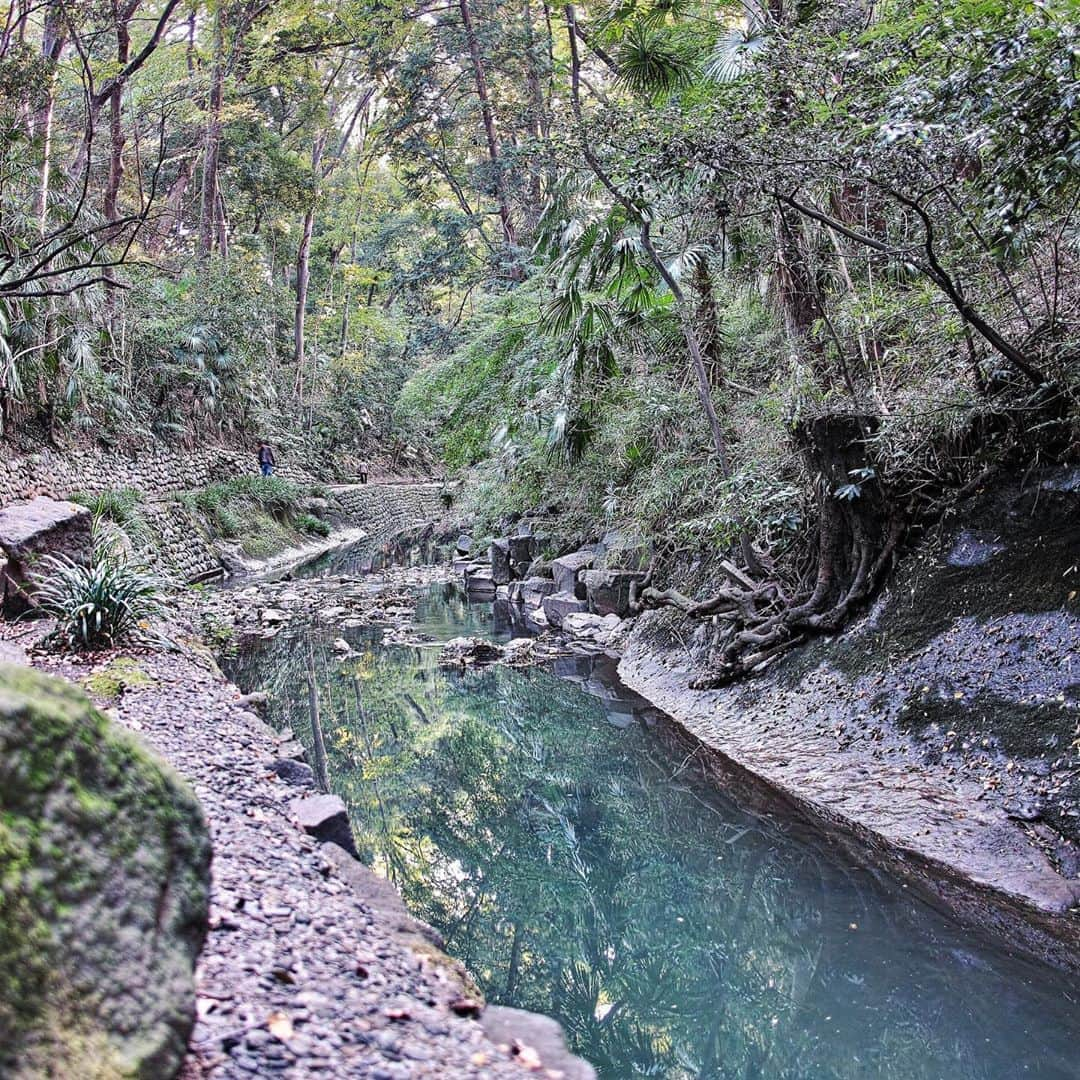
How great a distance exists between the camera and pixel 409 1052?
2102 mm

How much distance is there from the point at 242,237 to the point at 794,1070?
27757mm

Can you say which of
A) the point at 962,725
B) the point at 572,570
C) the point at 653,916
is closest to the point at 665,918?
the point at 653,916

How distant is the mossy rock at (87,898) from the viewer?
154cm

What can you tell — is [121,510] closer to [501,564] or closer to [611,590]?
[501,564]

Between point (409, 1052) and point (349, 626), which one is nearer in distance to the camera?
point (409, 1052)

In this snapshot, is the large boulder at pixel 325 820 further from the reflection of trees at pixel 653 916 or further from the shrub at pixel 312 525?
the shrub at pixel 312 525

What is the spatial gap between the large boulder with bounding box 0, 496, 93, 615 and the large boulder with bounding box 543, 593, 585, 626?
19.6 ft

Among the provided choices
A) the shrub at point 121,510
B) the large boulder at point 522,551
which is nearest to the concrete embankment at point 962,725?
the large boulder at point 522,551

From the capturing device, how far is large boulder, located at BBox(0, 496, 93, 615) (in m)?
7.64

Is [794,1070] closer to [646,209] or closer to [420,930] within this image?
[420,930]

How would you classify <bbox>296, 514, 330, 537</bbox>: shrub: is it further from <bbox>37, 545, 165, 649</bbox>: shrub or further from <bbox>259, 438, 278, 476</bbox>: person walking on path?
<bbox>37, 545, 165, 649</bbox>: shrub

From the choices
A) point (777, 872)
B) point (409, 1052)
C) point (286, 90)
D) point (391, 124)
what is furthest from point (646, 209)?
point (286, 90)

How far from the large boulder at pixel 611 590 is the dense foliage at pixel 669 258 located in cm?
66

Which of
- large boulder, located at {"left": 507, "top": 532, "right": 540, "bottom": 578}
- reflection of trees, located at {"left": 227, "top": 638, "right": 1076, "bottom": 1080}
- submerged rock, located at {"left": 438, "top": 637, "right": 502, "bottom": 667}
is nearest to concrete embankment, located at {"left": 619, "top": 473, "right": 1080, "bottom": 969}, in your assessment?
reflection of trees, located at {"left": 227, "top": 638, "right": 1076, "bottom": 1080}
